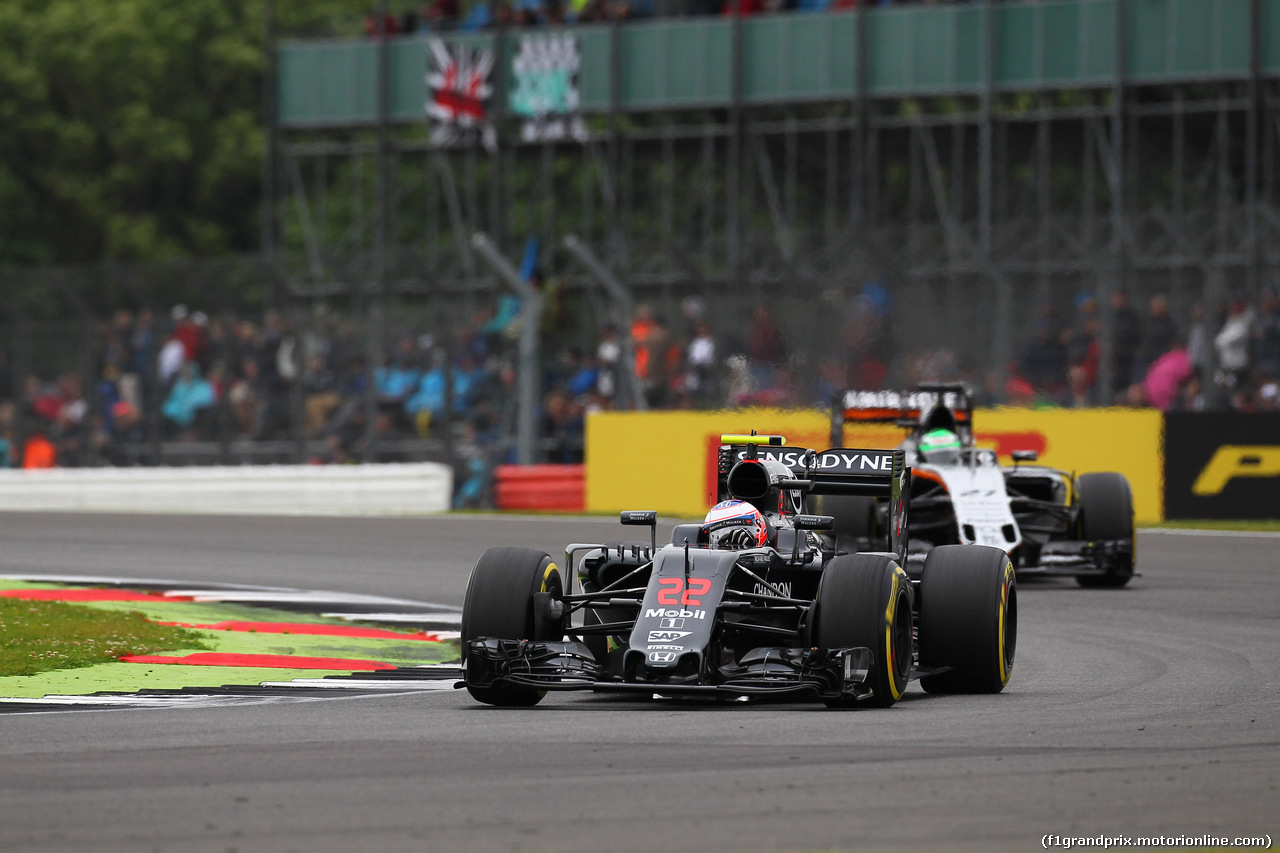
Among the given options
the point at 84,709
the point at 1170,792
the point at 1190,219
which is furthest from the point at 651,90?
the point at 1170,792

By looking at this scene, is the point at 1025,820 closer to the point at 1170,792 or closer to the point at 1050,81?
the point at 1170,792

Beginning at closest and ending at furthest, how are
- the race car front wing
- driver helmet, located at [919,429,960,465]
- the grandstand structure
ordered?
the race car front wing < driver helmet, located at [919,429,960,465] < the grandstand structure

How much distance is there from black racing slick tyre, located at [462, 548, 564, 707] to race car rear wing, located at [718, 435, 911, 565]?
4.67ft

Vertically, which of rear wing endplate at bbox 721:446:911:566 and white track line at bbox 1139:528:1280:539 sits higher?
rear wing endplate at bbox 721:446:911:566

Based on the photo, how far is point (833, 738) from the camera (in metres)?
8.20

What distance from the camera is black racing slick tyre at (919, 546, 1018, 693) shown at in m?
9.95

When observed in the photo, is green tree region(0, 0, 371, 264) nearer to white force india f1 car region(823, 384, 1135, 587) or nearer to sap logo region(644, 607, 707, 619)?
white force india f1 car region(823, 384, 1135, 587)

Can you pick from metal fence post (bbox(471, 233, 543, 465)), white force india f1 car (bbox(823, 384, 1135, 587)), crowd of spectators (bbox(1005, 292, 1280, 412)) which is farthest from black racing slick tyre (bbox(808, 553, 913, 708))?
metal fence post (bbox(471, 233, 543, 465))

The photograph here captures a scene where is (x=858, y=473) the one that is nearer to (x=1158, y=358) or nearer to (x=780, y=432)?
(x=780, y=432)

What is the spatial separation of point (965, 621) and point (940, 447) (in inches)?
272

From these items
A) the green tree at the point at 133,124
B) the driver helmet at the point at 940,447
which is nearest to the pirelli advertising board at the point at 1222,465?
the driver helmet at the point at 940,447

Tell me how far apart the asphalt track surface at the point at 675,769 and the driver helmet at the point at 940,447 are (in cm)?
474

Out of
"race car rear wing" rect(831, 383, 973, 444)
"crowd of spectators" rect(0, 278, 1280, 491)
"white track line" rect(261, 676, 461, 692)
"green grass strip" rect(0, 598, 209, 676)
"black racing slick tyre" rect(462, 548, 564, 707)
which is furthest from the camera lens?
"crowd of spectators" rect(0, 278, 1280, 491)

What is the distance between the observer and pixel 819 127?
3459 centimetres
